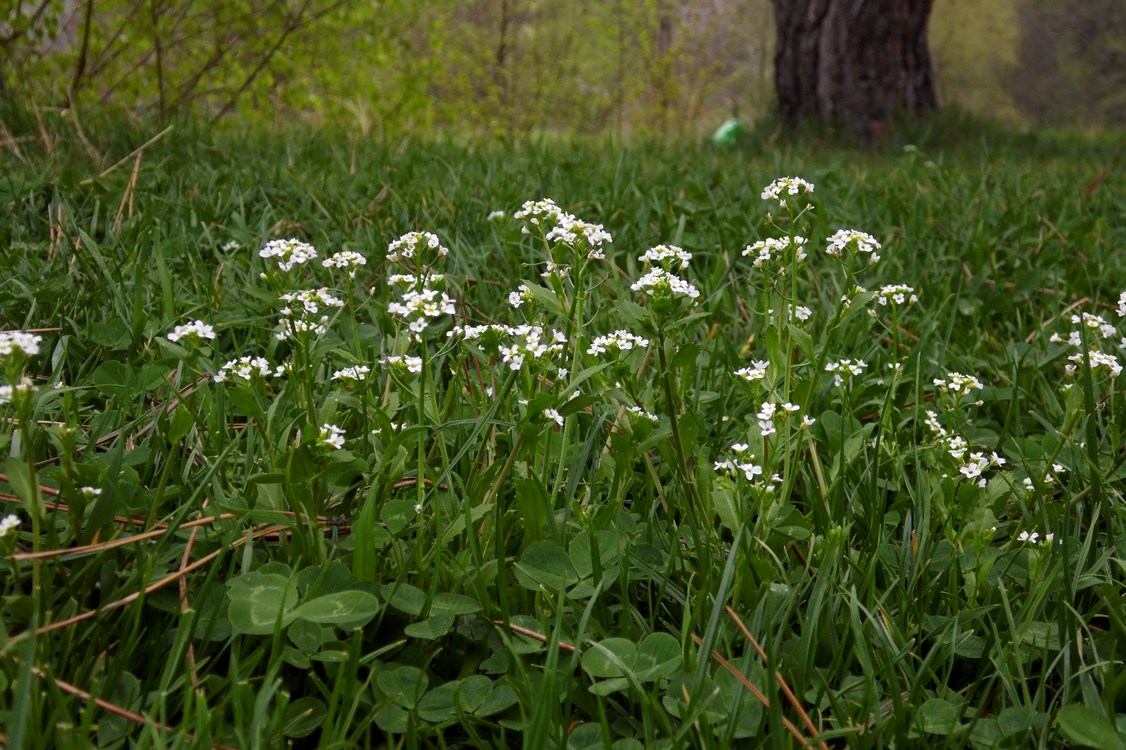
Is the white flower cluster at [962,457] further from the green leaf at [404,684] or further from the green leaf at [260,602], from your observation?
the green leaf at [260,602]

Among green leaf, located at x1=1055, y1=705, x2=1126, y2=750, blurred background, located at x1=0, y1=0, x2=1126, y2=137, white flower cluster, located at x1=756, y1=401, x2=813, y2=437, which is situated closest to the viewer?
green leaf, located at x1=1055, y1=705, x2=1126, y2=750

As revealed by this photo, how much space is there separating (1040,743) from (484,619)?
2.19 feet

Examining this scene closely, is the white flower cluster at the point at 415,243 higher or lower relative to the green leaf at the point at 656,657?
higher

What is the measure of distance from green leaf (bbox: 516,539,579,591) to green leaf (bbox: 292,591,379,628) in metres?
0.22

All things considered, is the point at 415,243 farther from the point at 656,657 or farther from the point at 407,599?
the point at 656,657

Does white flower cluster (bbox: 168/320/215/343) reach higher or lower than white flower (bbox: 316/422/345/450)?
higher

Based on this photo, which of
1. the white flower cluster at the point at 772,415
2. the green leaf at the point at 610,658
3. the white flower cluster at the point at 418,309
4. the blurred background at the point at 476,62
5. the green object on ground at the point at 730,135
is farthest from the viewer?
the green object on ground at the point at 730,135

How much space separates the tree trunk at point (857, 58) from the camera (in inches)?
221

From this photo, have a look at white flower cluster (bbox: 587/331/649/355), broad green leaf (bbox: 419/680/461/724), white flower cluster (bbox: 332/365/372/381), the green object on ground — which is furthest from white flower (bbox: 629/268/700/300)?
the green object on ground

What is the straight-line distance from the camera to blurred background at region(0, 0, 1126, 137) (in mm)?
4539

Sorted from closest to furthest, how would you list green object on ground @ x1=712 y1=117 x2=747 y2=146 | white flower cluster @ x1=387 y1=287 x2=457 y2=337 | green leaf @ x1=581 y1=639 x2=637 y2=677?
1. green leaf @ x1=581 y1=639 x2=637 y2=677
2. white flower cluster @ x1=387 y1=287 x2=457 y2=337
3. green object on ground @ x1=712 y1=117 x2=747 y2=146

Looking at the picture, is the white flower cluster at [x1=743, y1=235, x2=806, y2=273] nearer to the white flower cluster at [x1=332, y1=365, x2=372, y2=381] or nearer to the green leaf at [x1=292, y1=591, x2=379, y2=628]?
the white flower cluster at [x1=332, y1=365, x2=372, y2=381]

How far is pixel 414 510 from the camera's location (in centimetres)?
121

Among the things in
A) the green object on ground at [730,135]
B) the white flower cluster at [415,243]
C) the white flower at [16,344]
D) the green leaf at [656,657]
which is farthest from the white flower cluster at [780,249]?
the green object on ground at [730,135]
